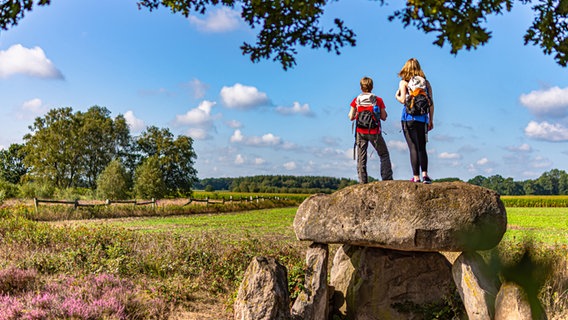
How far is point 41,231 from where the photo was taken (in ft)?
40.0

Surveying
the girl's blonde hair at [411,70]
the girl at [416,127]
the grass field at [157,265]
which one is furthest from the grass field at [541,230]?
the grass field at [157,265]

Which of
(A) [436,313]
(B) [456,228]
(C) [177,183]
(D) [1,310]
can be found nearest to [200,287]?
(D) [1,310]

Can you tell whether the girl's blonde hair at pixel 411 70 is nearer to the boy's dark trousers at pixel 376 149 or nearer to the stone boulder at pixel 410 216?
the boy's dark trousers at pixel 376 149

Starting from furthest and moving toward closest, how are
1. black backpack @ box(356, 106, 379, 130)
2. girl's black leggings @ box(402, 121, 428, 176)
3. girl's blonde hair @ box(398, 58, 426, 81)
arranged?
black backpack @ box(356, 106, 379, 130) < girl's blonde hair @ box(398, 58, 426, 81) < girl's black leggings @ box(402, 121, 428, 176)

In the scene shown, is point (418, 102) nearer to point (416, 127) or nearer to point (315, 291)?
point (416, 127)

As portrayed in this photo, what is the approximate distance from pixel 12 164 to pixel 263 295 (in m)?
78.0

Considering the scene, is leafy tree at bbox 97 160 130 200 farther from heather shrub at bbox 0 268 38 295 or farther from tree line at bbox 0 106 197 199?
heather shrub at bbox 0 268 38 295

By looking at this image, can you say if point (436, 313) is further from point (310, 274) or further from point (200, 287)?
point (200, 287)

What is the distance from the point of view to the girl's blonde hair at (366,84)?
8475mm

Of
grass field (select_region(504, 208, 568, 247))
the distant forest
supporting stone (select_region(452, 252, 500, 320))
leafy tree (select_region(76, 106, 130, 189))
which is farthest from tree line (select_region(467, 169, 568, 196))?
supporting stone (select_region(452, 252, 500, 320))

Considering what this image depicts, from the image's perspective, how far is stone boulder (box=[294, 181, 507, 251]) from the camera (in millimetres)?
6559

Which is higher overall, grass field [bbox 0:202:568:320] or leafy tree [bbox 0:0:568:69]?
leafy tree [bbox 0:0:568:69]

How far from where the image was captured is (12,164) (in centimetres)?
7338

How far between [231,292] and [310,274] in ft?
6.67
